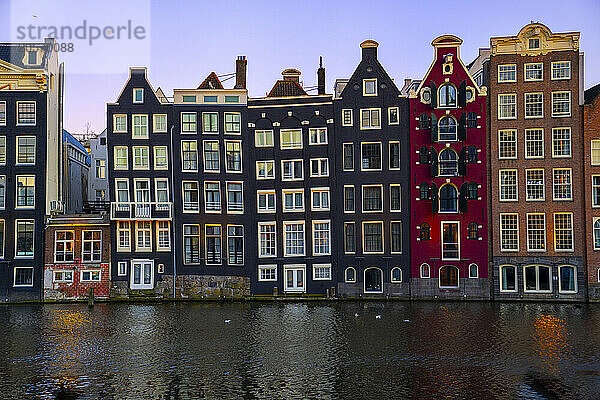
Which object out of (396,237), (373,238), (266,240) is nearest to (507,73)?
(396,237)

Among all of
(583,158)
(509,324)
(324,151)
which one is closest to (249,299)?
(324,151)

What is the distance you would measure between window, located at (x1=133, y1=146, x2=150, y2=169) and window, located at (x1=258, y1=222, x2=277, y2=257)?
12.6 metres

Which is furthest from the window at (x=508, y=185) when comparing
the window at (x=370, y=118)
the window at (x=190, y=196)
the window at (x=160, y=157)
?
the window at (x=160, y=157)

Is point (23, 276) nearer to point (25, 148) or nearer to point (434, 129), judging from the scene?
point (25, 148)

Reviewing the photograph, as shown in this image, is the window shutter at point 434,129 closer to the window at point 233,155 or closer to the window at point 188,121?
the window at point 233,155

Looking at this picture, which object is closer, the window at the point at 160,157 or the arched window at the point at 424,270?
the arched window at the point at 424,270

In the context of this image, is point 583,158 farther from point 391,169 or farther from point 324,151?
point 324,151

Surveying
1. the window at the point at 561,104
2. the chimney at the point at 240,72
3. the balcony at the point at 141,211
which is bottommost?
the balcony at the point at 141,211

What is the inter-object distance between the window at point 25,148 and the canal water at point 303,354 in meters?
16.6

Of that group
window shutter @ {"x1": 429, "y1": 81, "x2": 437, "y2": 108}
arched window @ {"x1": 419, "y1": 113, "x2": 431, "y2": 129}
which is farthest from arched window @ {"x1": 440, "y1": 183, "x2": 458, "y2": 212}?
window shutter @ {"x1": 429, "y1": 81, "x2": 437, "y2": 108}

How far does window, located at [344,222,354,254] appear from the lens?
6119 cm

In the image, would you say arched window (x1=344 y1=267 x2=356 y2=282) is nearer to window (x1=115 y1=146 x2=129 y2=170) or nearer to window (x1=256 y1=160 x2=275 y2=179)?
window (x1=256 y1=160 x2=275 y2=179)

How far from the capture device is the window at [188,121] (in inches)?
2468

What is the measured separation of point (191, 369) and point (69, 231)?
116 ft
